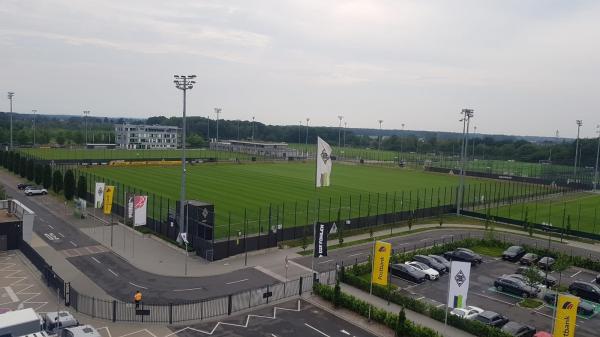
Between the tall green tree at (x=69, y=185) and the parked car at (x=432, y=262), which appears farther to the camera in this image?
the tall green tree at (x=69, y=185)

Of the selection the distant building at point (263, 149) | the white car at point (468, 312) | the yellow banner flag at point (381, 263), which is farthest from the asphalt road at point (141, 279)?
the distant building at point (263, 149)

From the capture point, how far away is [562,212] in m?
61.5

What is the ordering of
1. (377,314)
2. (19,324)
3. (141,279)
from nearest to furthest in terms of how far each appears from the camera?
1. (19,324)
2. (377,314)
3. (141,279)

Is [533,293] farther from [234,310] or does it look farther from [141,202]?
[141,202]

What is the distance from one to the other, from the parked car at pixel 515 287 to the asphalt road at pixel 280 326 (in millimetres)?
12159

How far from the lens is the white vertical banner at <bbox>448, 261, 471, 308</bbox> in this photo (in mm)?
22250

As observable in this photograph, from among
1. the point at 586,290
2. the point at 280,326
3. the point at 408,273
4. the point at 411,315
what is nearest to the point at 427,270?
the point at 408,273

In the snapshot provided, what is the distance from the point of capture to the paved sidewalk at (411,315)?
2427 centimetres

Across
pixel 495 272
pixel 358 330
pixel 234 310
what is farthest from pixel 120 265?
pixel 495 272

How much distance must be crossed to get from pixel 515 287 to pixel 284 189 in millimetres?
42538

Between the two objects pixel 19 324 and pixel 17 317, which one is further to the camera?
pixel 17 317

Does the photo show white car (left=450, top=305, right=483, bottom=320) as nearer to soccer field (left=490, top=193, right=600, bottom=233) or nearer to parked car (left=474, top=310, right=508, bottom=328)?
parked car (left=474, top=310, right=508, bottom=328)

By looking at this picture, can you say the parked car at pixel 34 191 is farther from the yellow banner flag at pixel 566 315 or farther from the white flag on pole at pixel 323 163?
the yellow banner flag at pixel 566 315

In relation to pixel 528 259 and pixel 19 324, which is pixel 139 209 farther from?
pixel 528 259
